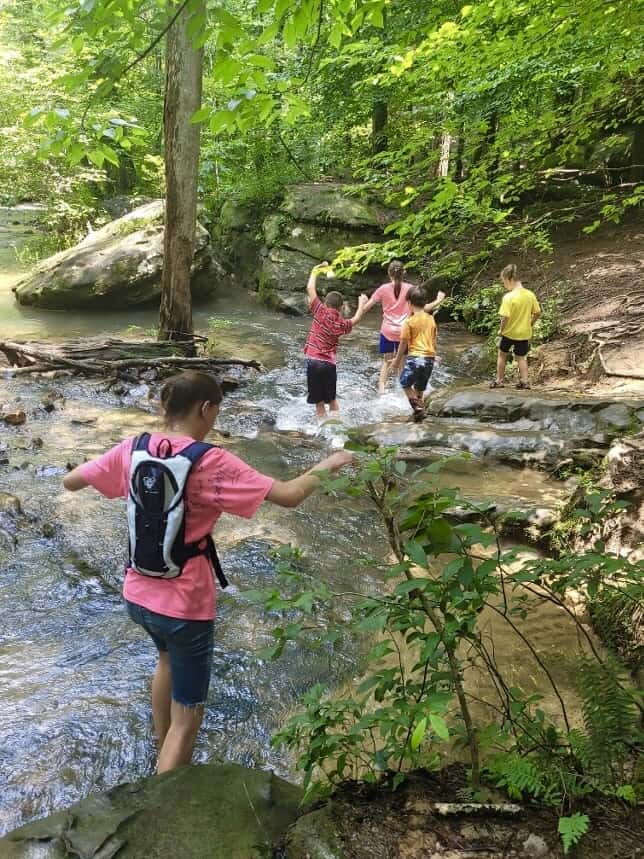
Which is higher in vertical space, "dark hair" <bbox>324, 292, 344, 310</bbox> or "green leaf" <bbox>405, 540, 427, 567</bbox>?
"dark hair" <bbox>324, 292, 344, 310</bbox>

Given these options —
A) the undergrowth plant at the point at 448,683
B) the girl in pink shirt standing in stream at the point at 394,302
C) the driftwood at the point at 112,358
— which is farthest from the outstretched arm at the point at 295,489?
the driftwood at the point at 112,358

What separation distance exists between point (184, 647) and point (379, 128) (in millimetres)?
19406

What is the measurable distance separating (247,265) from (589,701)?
17.2 m

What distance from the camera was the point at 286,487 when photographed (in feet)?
7.82

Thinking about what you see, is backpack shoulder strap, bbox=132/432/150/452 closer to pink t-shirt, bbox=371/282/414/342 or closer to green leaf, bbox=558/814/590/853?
green leaf, bbox=558/814/590/853

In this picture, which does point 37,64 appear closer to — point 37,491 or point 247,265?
point 247,265

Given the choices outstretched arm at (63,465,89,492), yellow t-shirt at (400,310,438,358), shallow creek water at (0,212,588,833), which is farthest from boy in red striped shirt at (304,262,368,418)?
outstretched arm at (63,465,89,492)

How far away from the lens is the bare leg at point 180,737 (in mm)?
2697

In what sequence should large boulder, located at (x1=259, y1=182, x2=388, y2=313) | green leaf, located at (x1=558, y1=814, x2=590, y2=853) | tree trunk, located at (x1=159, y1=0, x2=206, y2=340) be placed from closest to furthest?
green leaf, located at (x1=558, y1=814, x2=590, y2=853) < tree trunk, located at (x1=159, y1=0, x2=206, y2=340) < large boulder, located at (x1=259, y1=182, x2=388, y2=313)

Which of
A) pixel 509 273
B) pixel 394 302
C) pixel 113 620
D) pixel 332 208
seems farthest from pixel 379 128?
pixel 113 620

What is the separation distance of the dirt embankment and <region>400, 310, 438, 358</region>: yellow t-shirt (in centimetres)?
259

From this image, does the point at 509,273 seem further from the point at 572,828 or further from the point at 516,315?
the point at 572,828

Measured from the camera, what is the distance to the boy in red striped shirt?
25.9 ft

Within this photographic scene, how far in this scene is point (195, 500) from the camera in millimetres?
2416
